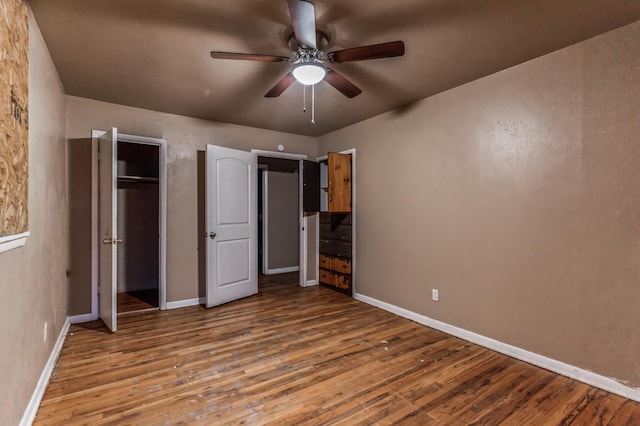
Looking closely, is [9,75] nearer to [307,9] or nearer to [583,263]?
[307,9]

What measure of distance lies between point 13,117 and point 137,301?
10.8ft

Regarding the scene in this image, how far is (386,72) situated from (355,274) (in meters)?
2.67

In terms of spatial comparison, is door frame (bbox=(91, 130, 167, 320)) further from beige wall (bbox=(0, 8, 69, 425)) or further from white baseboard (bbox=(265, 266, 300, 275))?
white baseboard (bbox=(265, 266, 300, 275))

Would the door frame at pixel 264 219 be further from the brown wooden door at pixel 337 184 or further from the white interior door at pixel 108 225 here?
the white interior door at pixel 108 225

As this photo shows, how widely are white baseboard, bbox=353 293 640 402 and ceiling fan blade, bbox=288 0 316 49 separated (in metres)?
2.86

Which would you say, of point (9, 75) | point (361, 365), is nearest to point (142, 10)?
point (9, 75)

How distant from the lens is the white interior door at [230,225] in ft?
13.0

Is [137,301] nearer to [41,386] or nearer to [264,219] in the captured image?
[41,386]

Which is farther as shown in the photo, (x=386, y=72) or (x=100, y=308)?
(x=100, y=308)

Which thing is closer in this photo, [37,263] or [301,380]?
[37,263]

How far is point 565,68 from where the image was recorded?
2.37m

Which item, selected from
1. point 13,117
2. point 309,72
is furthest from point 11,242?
point 309,72

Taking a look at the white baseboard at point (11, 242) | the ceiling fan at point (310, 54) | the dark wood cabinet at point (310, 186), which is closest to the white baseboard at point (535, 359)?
the dark wood cabinet at point (310, 186)

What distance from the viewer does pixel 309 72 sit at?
2180 millimetres
